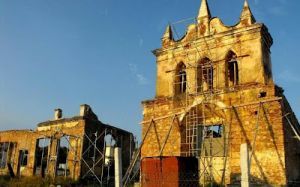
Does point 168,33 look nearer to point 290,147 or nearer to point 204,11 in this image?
point 204,11

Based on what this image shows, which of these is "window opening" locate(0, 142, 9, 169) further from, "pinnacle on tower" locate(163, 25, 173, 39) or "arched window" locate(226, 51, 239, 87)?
"arched window" locate(226, 51, 239, 87)

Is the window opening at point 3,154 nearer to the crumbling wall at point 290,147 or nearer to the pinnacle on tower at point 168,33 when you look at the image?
the pinnacle on tower at point 168,33

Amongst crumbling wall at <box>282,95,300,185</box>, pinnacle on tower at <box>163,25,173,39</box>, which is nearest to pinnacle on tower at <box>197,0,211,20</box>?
pinnacle on tower at <box>163,25,173,39</box>

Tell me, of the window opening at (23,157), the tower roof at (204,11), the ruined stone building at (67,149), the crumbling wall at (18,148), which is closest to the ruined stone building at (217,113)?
the tower roof at (204,11)

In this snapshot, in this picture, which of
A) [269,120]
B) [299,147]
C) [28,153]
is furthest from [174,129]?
[28,153]

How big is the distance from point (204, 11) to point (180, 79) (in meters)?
3.24

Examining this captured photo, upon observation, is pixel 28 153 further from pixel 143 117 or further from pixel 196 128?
pixel 196 128

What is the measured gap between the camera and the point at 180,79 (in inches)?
666

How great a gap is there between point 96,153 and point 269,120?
1408 cm

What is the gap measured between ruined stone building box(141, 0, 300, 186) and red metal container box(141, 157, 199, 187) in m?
0.04

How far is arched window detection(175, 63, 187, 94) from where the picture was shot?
16.7 metres

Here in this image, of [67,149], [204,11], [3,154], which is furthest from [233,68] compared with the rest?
[3,154]

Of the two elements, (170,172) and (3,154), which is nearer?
(170,172)

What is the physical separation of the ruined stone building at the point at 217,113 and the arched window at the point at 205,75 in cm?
4
